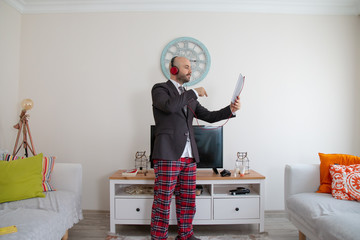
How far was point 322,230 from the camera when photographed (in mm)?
1670

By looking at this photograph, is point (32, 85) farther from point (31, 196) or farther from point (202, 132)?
point (202, 132)

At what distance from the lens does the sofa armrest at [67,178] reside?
2.36m

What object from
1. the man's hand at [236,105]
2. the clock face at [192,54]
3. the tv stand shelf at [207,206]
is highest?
the clock face at [192,54]

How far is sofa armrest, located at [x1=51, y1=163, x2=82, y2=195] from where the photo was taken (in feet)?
7.74

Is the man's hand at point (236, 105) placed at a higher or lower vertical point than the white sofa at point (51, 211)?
higher

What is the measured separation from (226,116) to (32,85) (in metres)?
2.38

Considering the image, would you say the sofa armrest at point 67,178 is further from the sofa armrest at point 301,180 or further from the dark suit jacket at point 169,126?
the sofa armrest at point 301,180

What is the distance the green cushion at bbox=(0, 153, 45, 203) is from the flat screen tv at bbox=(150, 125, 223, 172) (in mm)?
1113

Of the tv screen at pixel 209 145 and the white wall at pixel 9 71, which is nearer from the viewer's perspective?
the tv screen at pixel 209 145

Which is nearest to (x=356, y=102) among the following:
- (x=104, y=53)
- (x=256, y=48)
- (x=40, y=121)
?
(x=256, y=48)

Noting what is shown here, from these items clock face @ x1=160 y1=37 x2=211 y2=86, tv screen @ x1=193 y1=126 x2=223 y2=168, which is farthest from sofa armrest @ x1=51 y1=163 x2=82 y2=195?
clock face @ x1=160 y1=37 x2=211 y2=86

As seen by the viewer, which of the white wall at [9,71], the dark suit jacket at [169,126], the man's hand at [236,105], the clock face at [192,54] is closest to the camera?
the dark suit jacket at [169,126]

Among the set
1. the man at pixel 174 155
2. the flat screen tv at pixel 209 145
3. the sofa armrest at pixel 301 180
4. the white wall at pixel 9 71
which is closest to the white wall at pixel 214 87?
the white wall at pixel 9 71

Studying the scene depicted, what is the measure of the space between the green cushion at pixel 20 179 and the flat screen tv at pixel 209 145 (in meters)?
1.11
